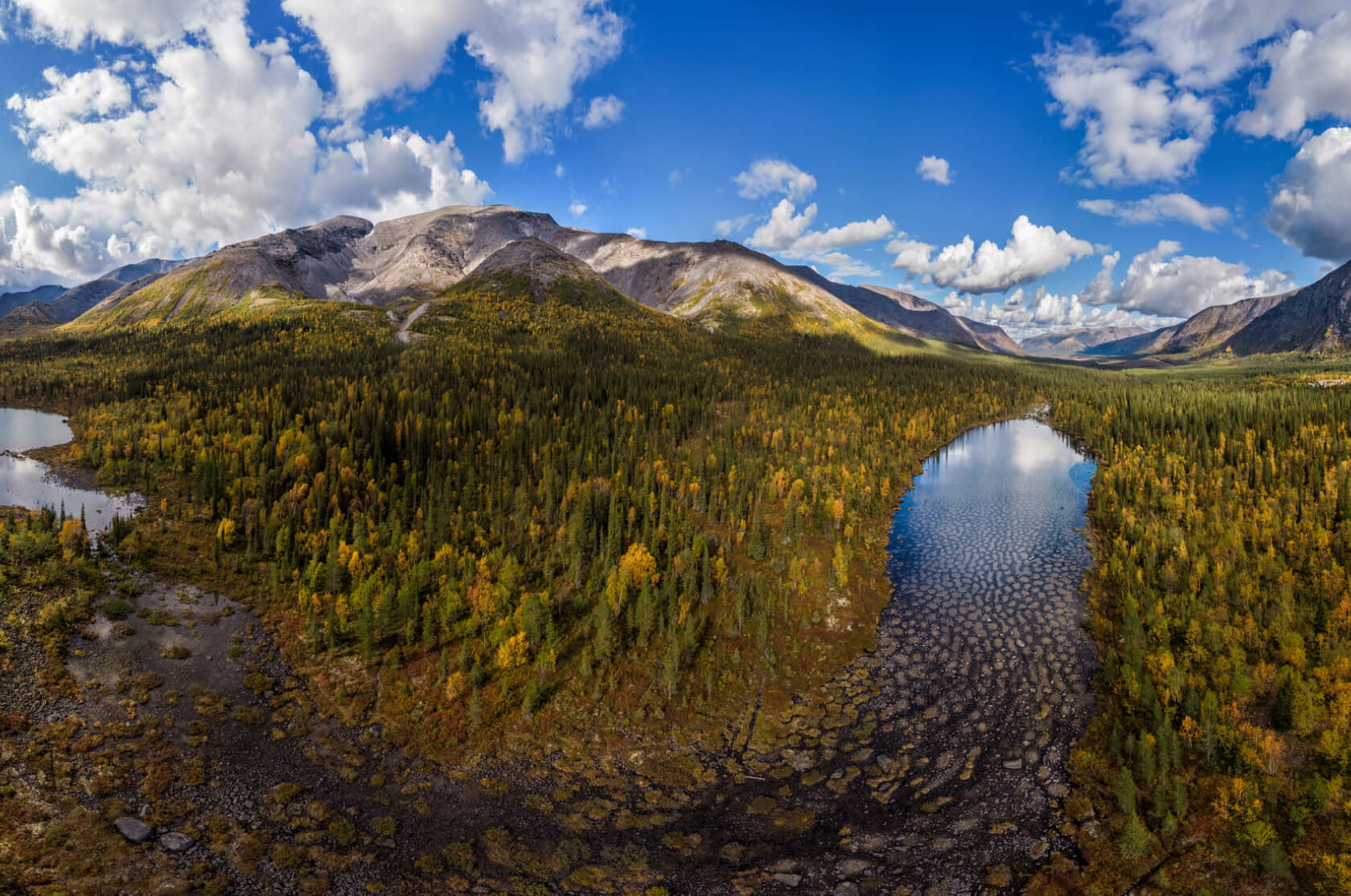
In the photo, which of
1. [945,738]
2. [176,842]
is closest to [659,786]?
[945,738]

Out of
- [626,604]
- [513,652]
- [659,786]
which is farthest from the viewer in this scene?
[626,604]

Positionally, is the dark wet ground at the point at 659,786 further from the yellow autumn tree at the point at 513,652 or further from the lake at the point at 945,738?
the yellow autumn tree at the point at 513,652

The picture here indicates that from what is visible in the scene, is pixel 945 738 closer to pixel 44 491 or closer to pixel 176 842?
pixel 176 842

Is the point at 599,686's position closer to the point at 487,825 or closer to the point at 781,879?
the point at 487,825

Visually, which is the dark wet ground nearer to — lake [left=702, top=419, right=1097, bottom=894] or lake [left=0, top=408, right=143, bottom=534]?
lake [left=702, top=419, right=1097, bottom=894]

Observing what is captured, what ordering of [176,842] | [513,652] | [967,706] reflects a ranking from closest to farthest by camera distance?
1. [176,842]
2. [967,706]
3. [513,652]

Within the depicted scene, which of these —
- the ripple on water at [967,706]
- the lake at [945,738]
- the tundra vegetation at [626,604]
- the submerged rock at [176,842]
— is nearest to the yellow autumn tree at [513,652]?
the tundra vegetation at [626,604]
